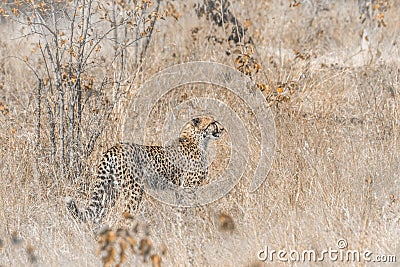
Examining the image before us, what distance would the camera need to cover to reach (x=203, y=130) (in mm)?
5340

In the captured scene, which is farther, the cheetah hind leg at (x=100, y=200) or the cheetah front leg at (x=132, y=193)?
the cheetah front leg at (x=132, y=193)

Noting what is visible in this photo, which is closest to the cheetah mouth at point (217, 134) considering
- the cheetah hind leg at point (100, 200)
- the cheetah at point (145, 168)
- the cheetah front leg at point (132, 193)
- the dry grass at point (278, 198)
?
the cheetah at point (145, 168)

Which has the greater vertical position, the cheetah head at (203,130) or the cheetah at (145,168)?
the cheetah head at (203,130)

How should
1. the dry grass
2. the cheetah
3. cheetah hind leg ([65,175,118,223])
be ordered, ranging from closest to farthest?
the dry grass → cheetah hind leg ([65,175,118,223]) → the cheetah

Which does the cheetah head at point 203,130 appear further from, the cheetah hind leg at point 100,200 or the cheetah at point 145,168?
the cheetah hind leg at point 100,200

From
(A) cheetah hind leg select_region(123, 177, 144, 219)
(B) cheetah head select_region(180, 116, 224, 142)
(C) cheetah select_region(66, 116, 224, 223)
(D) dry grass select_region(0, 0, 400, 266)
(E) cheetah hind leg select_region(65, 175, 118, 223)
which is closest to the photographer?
(D) dry grass select_region(0, 0, 400, 266)

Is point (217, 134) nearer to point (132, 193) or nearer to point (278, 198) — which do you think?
point (132, 193)

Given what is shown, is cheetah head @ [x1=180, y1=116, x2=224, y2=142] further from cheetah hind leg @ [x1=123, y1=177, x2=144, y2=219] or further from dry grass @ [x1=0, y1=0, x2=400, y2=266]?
cheetah hind leg @ [x1=123, y1=177, x2=144, y2=219]

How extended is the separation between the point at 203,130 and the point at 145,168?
714mm

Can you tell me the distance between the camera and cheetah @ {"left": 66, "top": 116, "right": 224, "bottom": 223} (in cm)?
454

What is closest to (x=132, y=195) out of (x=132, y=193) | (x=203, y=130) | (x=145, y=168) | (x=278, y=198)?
(x=132, y=193)

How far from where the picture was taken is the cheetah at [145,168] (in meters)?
4.54

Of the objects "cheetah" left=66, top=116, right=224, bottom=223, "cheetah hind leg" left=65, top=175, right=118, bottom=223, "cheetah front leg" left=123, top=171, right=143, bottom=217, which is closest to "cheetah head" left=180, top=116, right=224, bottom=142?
"cheetah" left=66, top=116, right=224, bottom=223

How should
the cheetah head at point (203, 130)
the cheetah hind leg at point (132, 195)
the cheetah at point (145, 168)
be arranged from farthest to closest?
1. the cheetah head at point (203, 130)
2. the cheetah hind leg at point (132, 195)
3. the cheetah at point (145, 168)
